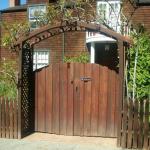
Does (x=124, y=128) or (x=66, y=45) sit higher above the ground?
(x=66, y=45)

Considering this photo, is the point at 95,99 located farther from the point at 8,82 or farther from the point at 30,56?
the point at 8,82

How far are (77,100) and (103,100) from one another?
781 mm

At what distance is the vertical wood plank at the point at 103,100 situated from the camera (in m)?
12.0

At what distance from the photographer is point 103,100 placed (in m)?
12.1

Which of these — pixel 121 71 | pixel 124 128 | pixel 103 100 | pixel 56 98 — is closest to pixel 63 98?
pixel 56 98

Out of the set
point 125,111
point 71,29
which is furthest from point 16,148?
point 71,29

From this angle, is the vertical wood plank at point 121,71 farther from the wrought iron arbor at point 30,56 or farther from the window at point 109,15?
the window at point 109,15

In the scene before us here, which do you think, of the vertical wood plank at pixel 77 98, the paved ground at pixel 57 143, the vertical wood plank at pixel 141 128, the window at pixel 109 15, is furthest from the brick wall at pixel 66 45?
the vertical wood plank at pixel 141 128

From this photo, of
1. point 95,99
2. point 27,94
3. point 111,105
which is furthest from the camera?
point 27,94

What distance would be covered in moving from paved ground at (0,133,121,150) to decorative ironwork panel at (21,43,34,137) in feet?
1.33

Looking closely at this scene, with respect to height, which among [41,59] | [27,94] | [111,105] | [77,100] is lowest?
[111,105]

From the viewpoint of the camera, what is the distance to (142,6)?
24438 millimetres

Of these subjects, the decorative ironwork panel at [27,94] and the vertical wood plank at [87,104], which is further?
the decorative ironwork panel at [27,94]

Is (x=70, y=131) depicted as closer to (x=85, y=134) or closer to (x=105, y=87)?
(x=85, y=134)
